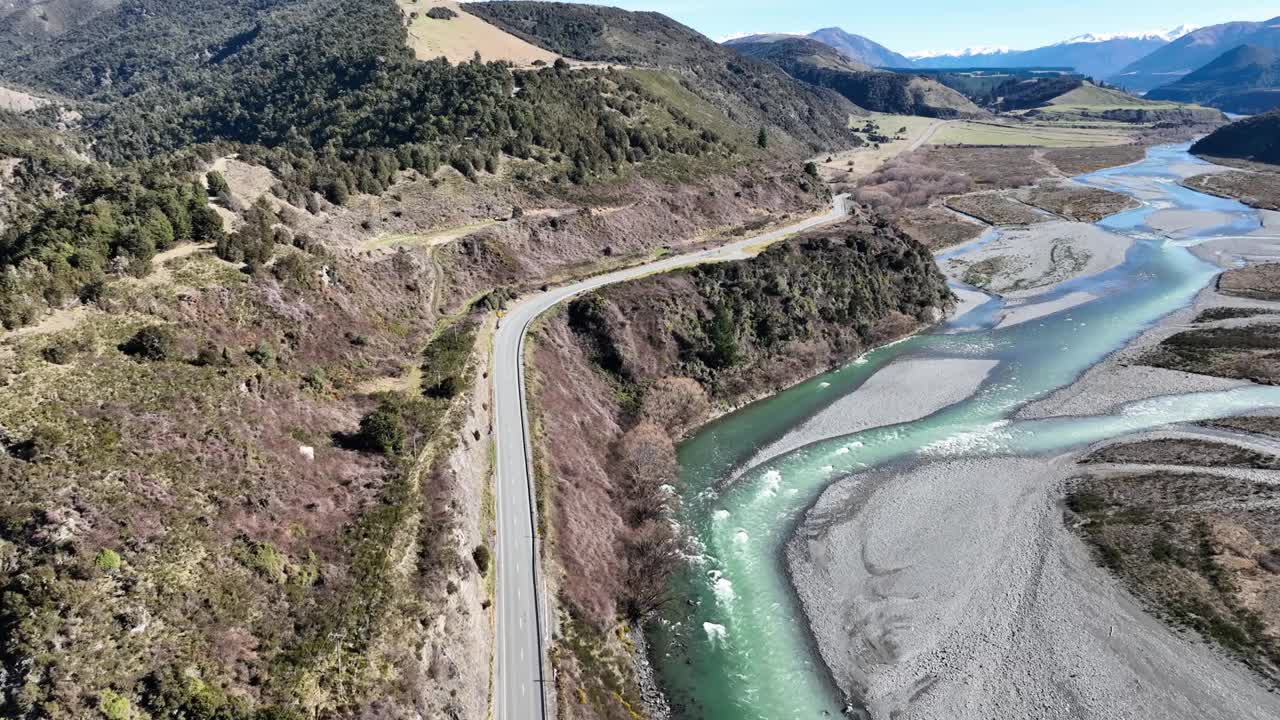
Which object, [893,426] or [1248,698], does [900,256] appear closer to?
[893,426]

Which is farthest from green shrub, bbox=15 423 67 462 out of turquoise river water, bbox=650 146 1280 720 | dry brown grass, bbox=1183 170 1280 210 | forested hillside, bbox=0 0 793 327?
dry brown grass, bbox=1183 170 1280 210

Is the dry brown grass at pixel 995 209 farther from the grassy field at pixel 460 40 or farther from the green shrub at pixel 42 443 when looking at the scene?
the green shrub at pixel 42 443

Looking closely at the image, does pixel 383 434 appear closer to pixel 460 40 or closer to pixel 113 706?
pixel 113 706

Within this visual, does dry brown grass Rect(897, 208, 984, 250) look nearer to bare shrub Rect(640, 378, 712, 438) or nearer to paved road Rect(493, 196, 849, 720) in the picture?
bare shrub Rect(640, 378, 712, 438)

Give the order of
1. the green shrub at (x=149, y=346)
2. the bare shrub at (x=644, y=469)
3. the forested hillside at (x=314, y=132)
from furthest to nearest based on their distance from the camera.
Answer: the bare shrub at (x=644, y=469) < the forested hillside at (x=314, y=132) < the green shrub at (x=149, y=346)

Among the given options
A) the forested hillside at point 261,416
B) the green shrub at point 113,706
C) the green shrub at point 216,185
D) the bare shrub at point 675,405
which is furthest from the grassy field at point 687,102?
the green shrub at point 113,706

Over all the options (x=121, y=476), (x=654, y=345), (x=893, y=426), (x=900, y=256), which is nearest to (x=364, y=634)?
(x=121, y=476)
